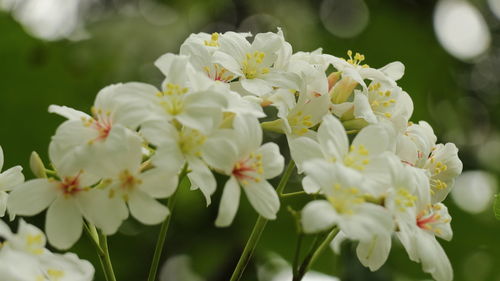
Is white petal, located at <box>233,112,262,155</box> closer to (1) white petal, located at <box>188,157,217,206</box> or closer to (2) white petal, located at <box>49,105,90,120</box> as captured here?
(1) white petal, located at <box>188,157,217,206</box>

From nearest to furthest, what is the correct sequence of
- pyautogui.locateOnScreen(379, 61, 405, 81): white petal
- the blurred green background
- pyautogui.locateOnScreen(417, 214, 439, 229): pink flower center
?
pyautogui.locateOnScreen(417, 214, 439, 229): pink flower center
pyautogui.locateOnScreen(379, 61, 405, 81): white petal
the blurred green background

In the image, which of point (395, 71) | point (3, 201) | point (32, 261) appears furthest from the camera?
point (395, 71)

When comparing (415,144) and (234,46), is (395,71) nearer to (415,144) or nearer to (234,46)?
(415,144)

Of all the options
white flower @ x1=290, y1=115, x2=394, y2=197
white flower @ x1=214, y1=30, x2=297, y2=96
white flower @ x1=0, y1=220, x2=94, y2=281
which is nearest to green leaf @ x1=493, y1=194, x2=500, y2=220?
white flower @ x1=290, y1=115, x2=394, y2=197

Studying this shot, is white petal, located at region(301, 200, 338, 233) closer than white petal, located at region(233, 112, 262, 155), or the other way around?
white petal, located at region(301, 200, 338, 233)

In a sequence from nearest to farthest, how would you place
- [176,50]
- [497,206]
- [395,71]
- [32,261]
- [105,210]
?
[32,261], [105,210], [497,206], [395,71], [176,50]

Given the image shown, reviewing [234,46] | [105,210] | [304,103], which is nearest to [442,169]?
[304,103]
